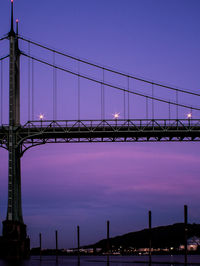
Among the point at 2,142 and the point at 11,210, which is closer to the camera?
the point at 11,210

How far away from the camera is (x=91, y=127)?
69500 mm

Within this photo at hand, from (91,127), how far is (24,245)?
16.0 metres

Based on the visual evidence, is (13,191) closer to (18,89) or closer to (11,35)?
(18,89)

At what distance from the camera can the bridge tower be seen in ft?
208

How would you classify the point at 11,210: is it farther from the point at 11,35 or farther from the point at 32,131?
the point at 11,35

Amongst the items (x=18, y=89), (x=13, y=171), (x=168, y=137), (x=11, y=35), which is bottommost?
(x=13, y=171)

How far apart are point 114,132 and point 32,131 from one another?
965cm

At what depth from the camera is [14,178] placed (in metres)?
64.2

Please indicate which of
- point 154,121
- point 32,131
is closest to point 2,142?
point 32,131

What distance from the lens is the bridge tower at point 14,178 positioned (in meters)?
63.4

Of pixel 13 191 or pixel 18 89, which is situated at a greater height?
pixel 18 89

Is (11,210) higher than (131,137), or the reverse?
(131,137)

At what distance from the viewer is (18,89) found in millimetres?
69125

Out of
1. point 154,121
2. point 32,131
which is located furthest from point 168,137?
point 32,131
